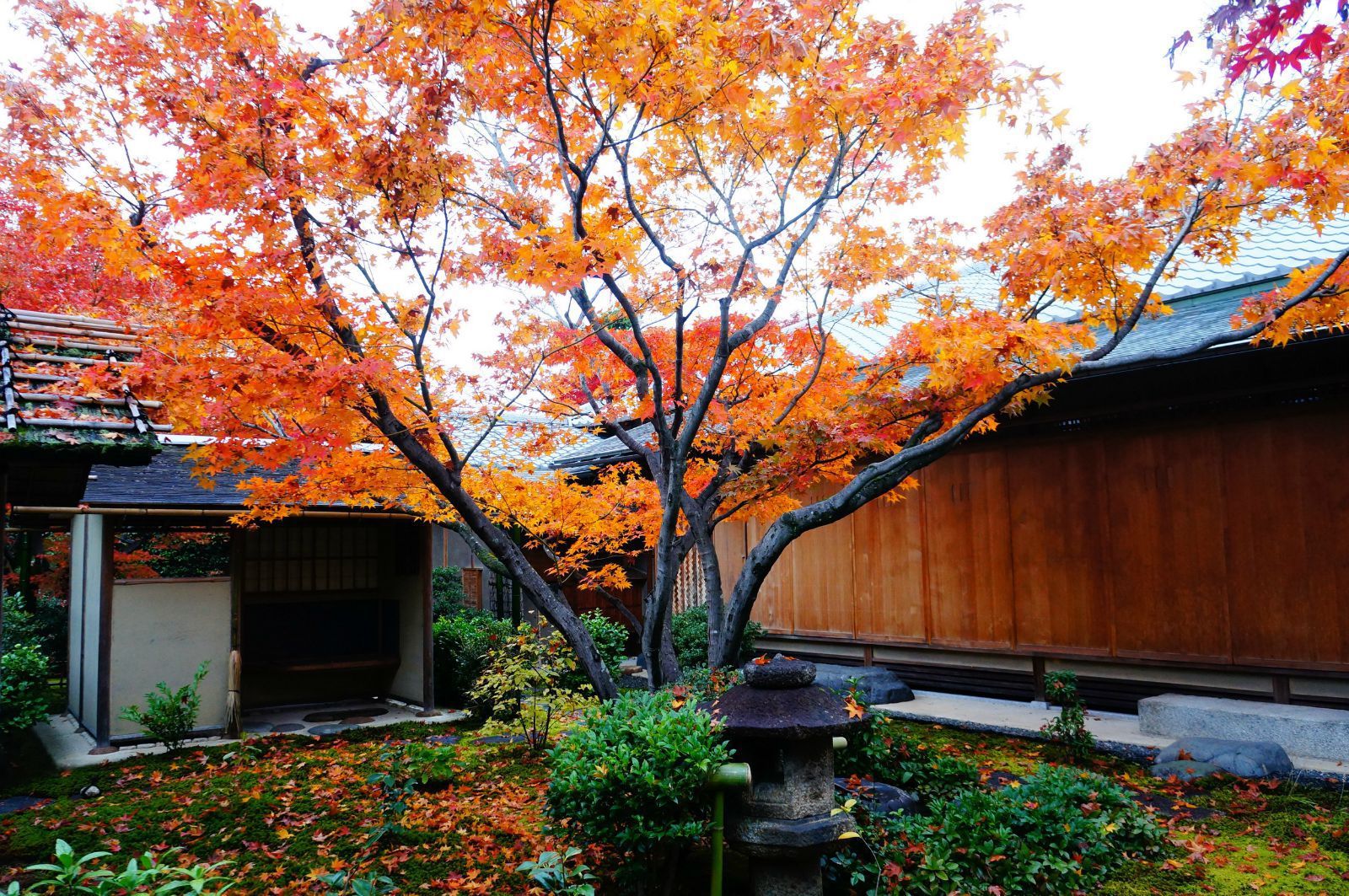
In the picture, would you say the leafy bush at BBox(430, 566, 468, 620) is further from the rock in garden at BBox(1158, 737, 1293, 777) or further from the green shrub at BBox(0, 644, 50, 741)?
the rock in garden at BBox(1158, 737, 1293, 777)

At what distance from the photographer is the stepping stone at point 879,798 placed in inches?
199

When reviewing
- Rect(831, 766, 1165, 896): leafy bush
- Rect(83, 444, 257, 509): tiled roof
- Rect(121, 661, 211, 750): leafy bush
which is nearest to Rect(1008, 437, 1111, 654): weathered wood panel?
Rect(831, 766, 1165, 896): leafy bush

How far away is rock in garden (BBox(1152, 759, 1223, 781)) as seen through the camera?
6441mm

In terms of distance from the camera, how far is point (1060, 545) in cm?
905

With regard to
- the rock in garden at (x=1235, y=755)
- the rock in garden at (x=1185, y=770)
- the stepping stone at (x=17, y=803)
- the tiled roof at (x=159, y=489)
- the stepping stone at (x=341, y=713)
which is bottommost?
the stepping stone at (x=341, y=713)

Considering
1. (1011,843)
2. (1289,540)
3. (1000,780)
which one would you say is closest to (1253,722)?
(1289,540)

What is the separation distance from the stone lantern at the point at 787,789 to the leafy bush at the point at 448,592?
506 inches

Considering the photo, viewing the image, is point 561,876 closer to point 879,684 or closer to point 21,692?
point 879,684

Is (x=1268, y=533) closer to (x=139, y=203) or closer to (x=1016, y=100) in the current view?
(x=1016, y=100)

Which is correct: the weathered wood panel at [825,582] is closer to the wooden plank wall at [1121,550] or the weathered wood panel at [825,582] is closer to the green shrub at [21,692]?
the wooden plank wall at [1121,550]

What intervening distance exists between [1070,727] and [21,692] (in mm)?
10238

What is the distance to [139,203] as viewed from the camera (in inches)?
249

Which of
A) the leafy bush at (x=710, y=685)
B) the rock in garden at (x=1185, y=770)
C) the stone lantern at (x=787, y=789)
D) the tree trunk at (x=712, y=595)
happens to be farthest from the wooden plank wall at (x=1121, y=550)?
the stone lantern at (x=787, y=789)

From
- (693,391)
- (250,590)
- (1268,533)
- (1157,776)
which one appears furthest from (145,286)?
(1268,533)
